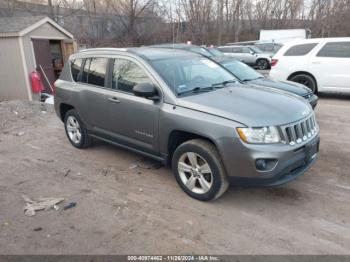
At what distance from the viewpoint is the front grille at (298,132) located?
3.25 meters

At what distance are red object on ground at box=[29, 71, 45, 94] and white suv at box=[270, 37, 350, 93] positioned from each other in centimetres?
830

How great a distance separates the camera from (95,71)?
4.89 m

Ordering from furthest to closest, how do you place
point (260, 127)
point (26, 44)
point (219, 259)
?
point (26, 44)
point (260, 127)
point (219, 259)

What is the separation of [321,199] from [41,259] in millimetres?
3124

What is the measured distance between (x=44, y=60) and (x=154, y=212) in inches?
420

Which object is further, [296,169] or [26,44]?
[26,44]

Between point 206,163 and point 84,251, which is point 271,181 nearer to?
point 206,163

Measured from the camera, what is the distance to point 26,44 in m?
11.2

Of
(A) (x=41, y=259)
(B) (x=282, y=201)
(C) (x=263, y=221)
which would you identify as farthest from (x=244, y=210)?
(A) (x=41, y=259)

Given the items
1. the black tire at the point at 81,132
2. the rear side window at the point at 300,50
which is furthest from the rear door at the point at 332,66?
the black tire at the point at 81,132

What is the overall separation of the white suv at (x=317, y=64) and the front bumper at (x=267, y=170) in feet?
20.7

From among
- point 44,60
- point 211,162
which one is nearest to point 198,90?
point 211,162

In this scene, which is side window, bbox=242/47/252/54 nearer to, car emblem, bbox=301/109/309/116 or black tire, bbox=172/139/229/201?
car emblem, bbox=301/109/309/116

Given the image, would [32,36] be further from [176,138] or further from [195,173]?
[195,173]
